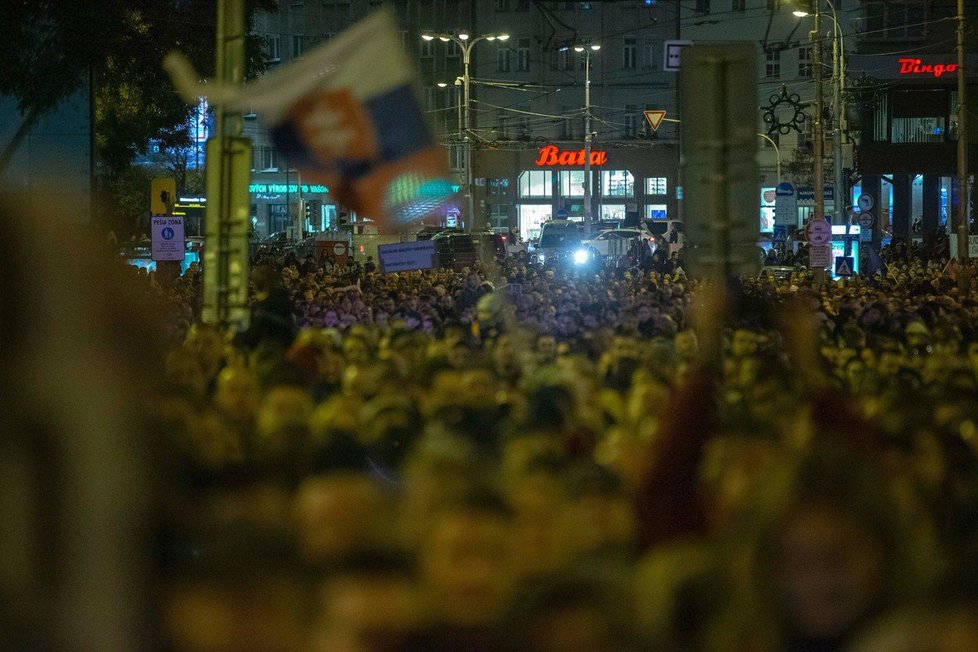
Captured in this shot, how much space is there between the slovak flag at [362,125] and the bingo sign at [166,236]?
12.6 m

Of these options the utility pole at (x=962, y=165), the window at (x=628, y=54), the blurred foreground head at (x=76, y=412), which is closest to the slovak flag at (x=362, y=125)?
the blurred foreground head at (x=76, y=412)

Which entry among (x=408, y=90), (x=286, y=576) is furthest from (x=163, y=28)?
(x=286, y=576)

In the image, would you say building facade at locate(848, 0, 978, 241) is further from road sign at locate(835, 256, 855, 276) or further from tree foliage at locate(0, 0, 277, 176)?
tree foliage at locate(0, 0, 277, 176)

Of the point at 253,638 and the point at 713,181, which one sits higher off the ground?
the point at 713,181

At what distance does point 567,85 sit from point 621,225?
19348 millimetres

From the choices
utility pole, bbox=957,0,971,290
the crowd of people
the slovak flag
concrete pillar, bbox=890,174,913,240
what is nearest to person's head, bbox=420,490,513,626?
the crowd of people

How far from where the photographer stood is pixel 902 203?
188 ft

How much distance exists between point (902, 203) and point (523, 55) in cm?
2592

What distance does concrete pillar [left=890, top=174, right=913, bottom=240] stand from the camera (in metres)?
57.3

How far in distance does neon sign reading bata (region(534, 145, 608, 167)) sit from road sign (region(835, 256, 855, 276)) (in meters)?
42.5

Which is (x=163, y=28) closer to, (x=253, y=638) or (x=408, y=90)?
(x=408, y=90)

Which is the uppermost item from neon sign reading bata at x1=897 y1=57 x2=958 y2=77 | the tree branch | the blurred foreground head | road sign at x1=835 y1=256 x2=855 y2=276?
neon sign reading bata at x1=897 y1=57 x2=958 y2=77

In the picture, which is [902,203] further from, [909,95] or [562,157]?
[562,157]

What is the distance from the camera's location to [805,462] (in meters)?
4.77
